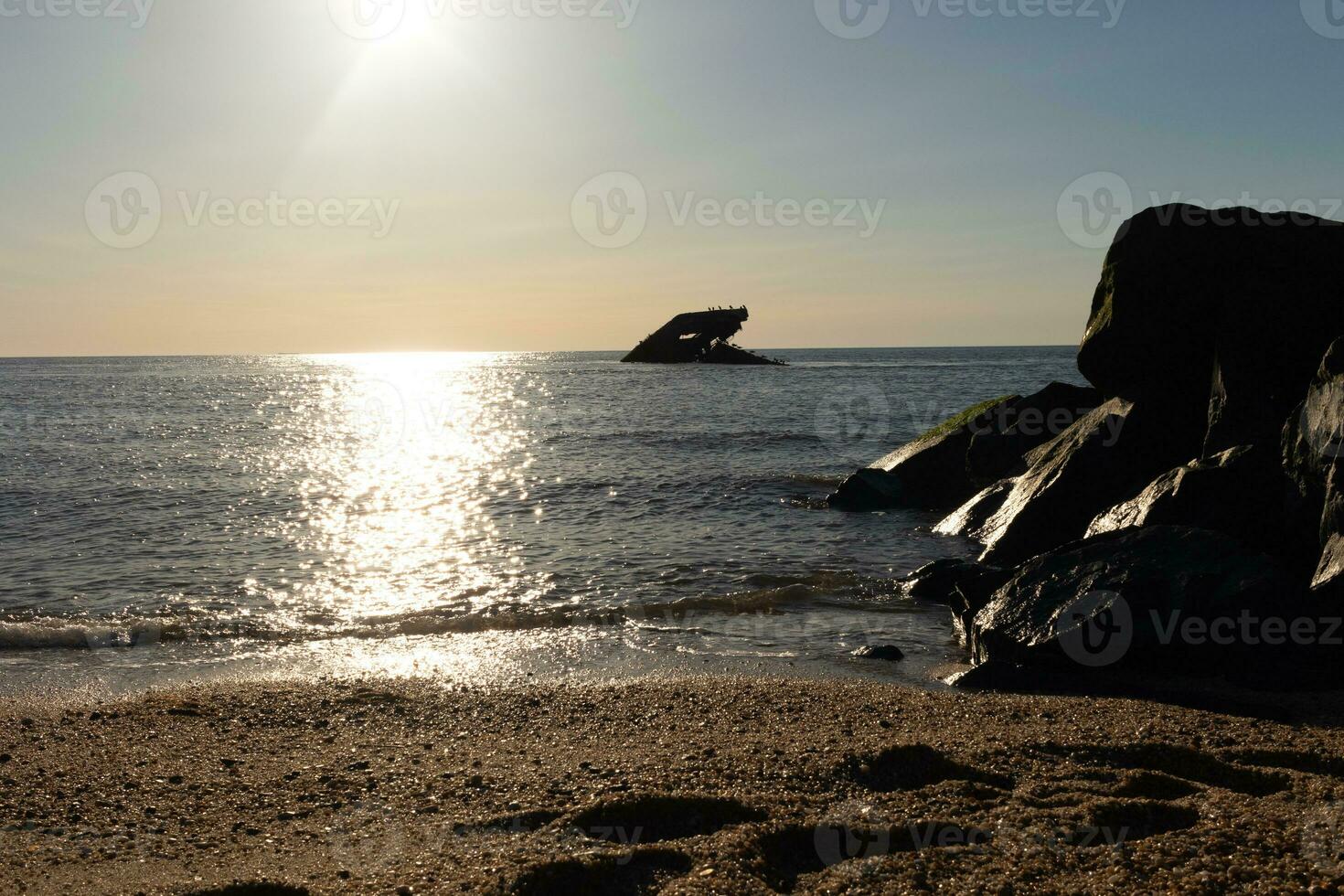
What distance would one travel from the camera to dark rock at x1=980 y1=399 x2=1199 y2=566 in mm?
12391

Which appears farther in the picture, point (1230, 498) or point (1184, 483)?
point (1184, 483)

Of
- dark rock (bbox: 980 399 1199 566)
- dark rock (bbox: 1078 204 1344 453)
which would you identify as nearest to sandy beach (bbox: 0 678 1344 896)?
dark rock (bbox: 1078 204 1344 453)

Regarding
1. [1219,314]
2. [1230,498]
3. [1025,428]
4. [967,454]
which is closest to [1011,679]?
[1230,498]

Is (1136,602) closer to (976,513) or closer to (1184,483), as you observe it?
(1184,483)

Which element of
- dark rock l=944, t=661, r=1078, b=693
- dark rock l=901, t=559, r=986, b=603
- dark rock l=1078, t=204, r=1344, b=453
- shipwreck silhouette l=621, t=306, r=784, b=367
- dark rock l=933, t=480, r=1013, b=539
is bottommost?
dark rock l=944, t=661, r=1078, b=693

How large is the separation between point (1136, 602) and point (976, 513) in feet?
26.0

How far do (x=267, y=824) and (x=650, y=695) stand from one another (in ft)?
10.7

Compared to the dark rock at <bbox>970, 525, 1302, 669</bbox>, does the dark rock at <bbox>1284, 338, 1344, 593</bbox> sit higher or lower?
higher

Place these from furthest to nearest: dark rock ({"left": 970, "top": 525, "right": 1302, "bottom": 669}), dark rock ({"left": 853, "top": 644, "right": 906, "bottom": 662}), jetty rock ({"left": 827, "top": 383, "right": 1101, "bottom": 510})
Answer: jetty rock ({"left": 827, "top": 383, "right": 1101, "bottom": 510}) → dark rock ({"left": 853, "top": 644, "right": 906, "bottom": 662}) → dark rock ({"left": 970, "top": 525, "right": 1302, "bottom": 669})

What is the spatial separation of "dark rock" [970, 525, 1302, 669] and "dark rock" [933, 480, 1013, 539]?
687 cm

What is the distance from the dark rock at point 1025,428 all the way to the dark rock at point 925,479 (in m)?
0.47

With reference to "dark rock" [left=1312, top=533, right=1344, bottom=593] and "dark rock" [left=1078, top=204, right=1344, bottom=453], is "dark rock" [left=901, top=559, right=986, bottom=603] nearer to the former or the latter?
"dark rock" [left=1078, top=204, right=1344, bottom=453]

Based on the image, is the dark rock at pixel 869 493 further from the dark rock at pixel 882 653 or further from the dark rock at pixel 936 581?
the dark rock at pixel 882 653

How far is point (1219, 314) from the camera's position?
1188 centimetres
